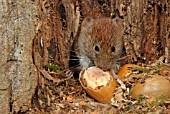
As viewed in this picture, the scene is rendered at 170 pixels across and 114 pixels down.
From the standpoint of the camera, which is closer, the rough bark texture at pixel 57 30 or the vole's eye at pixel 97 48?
the rough bark texture at pixel 57 30

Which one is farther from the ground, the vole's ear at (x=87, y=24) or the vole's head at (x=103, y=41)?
the vole's ear at (x=87, y=24)

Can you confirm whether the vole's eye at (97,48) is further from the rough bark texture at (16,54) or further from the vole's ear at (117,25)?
the rough bark texture at (16,54)

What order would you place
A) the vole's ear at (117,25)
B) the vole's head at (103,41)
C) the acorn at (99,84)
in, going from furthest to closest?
1. the vole's ear at (117,25)
2. the vole's head at (103,41)
3. the acorn at (99,84)

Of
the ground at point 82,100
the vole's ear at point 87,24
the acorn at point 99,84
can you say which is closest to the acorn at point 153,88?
the ground at point 82,100

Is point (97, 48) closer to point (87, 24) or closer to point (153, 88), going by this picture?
point (87, 24)

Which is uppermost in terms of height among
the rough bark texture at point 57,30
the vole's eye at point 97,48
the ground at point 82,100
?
the rough bark texture at point 57,30

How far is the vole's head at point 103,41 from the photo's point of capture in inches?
189

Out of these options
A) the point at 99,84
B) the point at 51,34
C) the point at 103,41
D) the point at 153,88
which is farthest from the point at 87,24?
the point at 153,88

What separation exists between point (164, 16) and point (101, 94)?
154cm

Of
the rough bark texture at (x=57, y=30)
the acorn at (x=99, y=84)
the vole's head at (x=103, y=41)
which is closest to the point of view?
the acorn at (x=99, y=84)

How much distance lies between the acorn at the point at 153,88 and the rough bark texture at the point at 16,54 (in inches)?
42.8

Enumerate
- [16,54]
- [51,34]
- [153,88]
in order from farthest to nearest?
[51,34] → [153,88] → [16,54]

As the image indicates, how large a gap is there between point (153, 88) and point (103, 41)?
3.05 feet

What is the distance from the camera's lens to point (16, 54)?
3.99 m
